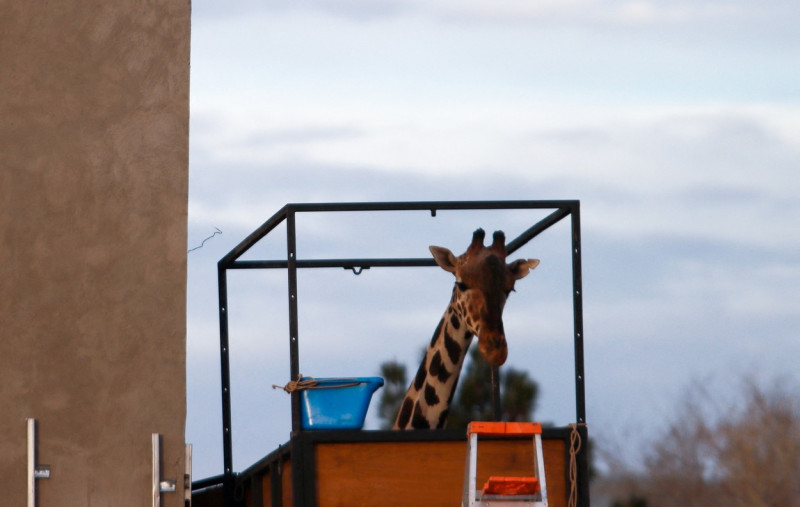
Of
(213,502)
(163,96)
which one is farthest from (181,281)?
(213,502)

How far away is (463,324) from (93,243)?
2.68 meters

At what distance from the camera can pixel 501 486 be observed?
24.5ft

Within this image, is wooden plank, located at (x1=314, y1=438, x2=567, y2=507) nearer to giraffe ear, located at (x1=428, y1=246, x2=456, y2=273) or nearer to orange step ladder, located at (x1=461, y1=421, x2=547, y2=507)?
orange step ladder, located at (x1=461, y1=421, x2=547, y2=507)

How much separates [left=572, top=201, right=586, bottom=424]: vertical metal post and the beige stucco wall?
2.49 metres

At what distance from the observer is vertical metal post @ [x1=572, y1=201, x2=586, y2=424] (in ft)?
28.3

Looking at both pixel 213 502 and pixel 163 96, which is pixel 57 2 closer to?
pixel 163 96

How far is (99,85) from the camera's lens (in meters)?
8.98

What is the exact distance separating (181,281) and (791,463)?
14.7 meters

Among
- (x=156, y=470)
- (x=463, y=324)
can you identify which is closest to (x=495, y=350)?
(x=463, y=324)

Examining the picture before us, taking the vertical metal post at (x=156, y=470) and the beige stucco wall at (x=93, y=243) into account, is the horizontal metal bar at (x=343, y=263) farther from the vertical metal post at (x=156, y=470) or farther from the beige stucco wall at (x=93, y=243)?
the vertical metal post at (x=156, y=470)

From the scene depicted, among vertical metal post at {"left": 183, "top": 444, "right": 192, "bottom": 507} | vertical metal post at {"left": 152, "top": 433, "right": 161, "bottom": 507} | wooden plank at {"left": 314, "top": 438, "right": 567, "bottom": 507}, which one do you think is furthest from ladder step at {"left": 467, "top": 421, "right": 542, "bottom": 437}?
vertical metal post at {"left": 152, "top": 433, "right": 161, "bottom": 507}

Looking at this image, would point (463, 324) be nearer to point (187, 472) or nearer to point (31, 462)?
point (187, 472)

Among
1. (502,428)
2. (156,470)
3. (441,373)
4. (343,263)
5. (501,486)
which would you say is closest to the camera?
(501,486)

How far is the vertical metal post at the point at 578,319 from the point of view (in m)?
8.63
